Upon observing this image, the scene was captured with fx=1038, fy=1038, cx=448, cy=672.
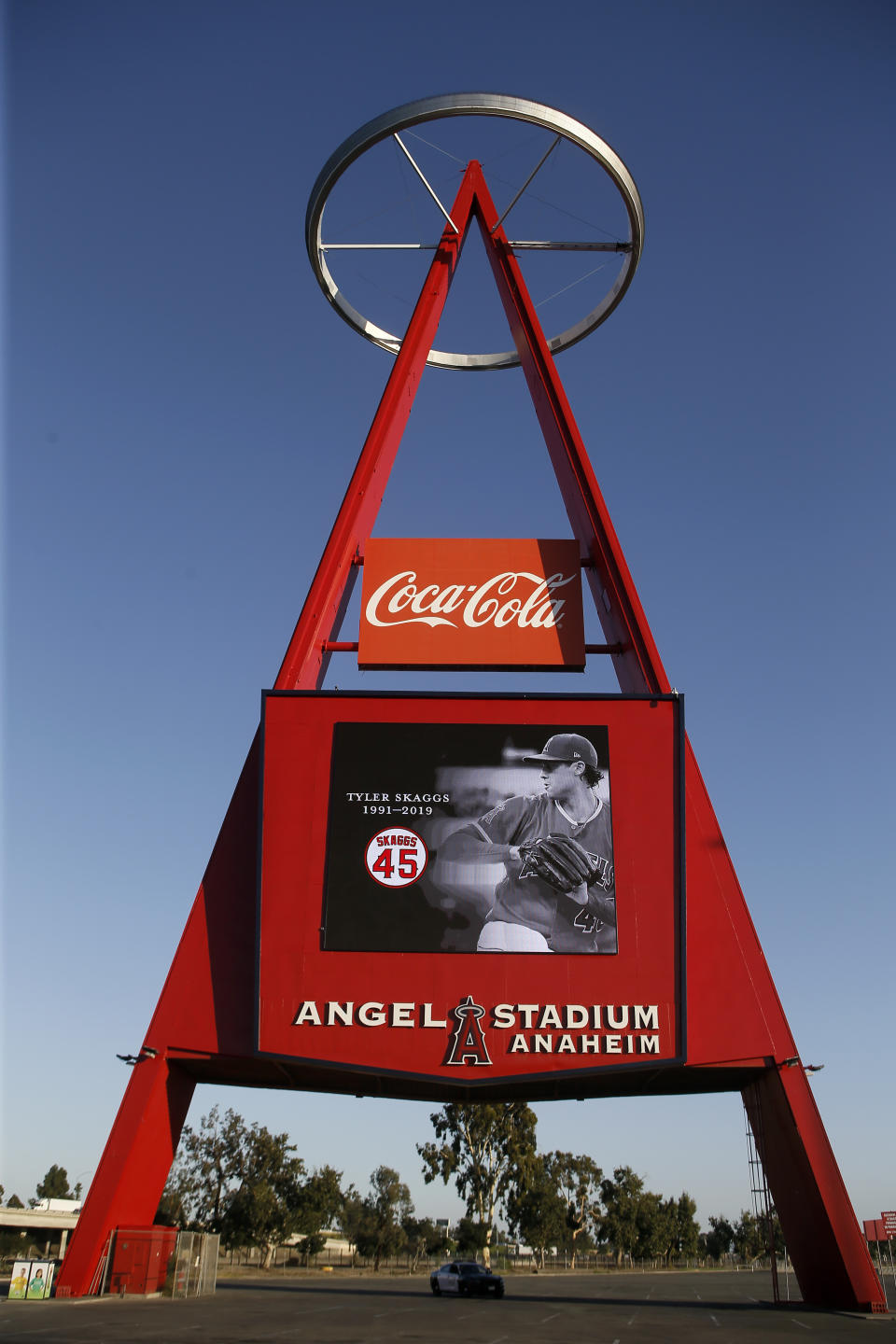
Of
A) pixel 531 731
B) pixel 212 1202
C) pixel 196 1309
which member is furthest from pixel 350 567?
pixel 212 1202

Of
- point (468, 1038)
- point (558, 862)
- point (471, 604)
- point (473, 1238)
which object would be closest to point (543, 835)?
point (558, 862)

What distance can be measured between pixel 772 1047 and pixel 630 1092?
433 cm

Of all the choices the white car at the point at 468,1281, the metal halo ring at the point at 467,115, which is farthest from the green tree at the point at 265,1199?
the metal halo ring at the point at 467,115

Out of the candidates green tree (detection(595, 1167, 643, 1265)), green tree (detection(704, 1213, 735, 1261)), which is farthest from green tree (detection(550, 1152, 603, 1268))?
green tree (detection(704, 1213, 735, 1261))

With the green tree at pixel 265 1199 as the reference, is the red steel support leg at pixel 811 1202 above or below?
below

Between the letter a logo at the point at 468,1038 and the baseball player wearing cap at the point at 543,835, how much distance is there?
1317 millimetres

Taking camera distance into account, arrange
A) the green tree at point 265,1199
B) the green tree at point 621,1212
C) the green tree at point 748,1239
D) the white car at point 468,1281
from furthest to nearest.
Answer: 1. the green tree at point 748,1239
2. the green tree at point 621,1212
3. the green tree at point 265,1199
4. the white car at point 468,1281

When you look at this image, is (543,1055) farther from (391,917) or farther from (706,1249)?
(706,1249)

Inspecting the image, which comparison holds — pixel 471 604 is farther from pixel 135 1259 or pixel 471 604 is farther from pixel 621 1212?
pixel 621 1212

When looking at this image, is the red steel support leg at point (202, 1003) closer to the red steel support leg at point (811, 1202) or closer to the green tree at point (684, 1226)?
the red steel support leg at point (811, 1202)

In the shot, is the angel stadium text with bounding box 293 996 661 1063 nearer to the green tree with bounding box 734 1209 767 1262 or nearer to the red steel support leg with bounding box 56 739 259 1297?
the red steel support leg with bounding box 56 739 259 1297

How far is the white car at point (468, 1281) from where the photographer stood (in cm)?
3155

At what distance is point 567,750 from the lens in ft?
80.2

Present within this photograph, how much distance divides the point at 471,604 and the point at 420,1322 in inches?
642
